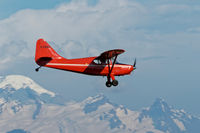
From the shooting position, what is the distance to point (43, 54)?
40625 mm

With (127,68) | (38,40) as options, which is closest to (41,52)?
(38,40)

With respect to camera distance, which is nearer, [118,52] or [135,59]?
[118,52]

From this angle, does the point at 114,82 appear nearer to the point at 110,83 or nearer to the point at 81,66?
the point at 110,83

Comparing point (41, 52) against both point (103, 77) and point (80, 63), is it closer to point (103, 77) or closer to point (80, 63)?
point (80, 63)

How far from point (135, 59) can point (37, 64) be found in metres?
11.4

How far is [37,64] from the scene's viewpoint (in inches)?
1554

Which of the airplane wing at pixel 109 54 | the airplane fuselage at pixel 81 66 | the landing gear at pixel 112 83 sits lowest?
the landing gear at pixel 112 83

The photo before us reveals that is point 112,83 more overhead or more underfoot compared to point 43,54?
more underfoot

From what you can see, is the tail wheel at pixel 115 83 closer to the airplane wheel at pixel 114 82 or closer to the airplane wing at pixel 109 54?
the airplane wheel at pixel 114 82

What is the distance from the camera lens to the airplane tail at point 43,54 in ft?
130

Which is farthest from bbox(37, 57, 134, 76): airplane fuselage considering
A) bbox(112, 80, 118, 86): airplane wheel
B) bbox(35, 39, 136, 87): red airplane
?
bbox(112, 80, 118, 86): airplane wheel

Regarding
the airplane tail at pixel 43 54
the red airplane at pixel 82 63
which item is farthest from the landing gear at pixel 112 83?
the airplane tail at pixel 43 54

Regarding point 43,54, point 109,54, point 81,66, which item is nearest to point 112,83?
point 109,54

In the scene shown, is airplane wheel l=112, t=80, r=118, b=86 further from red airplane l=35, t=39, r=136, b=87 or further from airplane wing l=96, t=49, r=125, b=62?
airplane wing l=96, t=49, r=125, b=62
